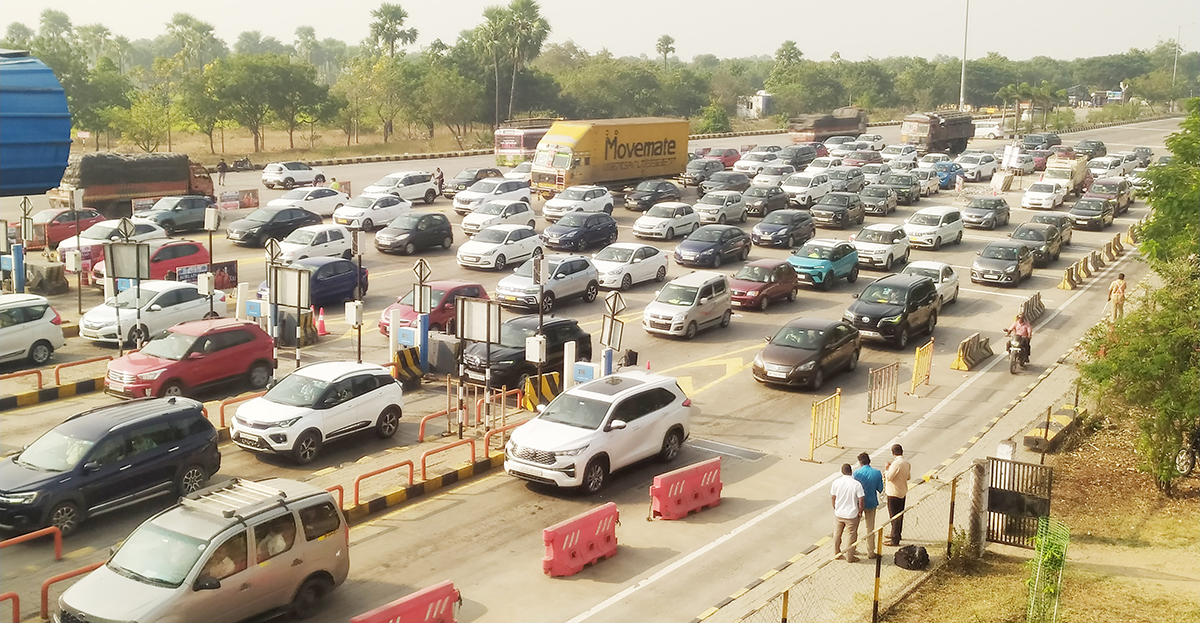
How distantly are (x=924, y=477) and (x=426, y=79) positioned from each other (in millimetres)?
78965

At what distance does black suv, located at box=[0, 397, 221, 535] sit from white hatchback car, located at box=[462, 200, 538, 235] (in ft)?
84.2

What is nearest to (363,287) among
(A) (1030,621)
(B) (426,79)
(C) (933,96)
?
(A) (1030,621)

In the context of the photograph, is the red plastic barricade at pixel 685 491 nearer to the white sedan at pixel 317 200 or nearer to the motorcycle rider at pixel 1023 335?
the motorcycle rider at pixel 1023 335

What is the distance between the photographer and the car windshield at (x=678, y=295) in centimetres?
3042

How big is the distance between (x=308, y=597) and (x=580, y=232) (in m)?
28.3

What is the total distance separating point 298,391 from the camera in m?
20.4

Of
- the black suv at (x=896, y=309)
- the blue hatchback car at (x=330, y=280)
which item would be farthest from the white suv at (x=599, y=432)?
the blue hatchback car at (x=330, y=280)

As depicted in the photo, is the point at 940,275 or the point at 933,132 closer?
the point at 940,275

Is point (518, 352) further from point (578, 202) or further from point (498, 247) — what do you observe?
point (578, 202)

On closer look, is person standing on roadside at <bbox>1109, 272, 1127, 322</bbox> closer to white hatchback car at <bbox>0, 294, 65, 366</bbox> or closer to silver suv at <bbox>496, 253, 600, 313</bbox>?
silver suv at <bbox>496, 253, 600, 313</bbox>

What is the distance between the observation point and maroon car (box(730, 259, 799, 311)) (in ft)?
110

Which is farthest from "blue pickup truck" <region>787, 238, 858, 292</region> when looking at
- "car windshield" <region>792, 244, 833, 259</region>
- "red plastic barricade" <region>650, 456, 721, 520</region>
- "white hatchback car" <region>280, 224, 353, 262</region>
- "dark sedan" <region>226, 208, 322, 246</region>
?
"red plastic barricade" <region>650, 456, 721, 520</region>

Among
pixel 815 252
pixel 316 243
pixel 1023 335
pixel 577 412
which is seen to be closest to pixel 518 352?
pixel 577 412

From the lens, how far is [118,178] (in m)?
44.9
